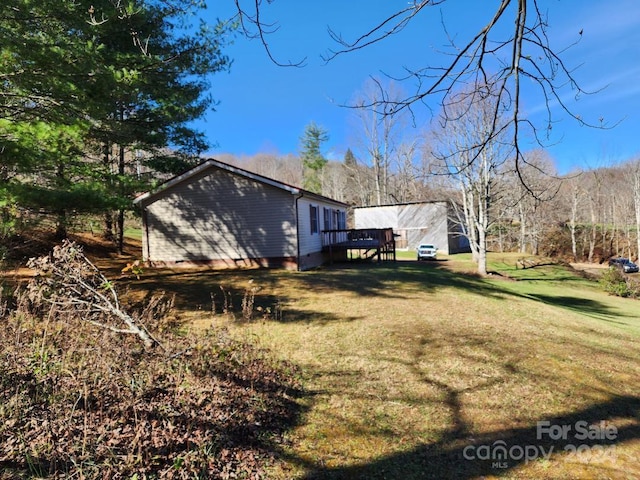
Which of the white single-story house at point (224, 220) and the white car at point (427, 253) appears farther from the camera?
the white car at point (427, 253)

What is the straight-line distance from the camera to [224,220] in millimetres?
14328

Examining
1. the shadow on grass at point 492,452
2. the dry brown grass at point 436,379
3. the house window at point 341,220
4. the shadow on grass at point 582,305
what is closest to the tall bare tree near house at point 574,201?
the shadow on grass at point 582,305

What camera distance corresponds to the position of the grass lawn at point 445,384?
3297 mm

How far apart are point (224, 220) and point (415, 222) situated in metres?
21.3

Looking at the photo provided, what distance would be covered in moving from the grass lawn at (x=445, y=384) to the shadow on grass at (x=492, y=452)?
13 mm

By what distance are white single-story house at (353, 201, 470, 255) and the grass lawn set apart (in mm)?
20901

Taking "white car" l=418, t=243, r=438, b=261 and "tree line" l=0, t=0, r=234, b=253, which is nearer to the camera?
"tree line" l=0, t=0, r=234, b=253

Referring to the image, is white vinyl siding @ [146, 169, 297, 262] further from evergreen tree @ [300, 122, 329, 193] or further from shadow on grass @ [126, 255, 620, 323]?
evergreen tree @ [300, 122, 329, 193]

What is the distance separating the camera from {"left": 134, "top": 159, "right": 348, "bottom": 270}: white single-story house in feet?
45.8

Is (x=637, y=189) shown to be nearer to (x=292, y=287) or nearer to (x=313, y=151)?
(x=313, y=151)

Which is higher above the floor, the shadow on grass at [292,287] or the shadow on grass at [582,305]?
the shadow on grass at [292,287]

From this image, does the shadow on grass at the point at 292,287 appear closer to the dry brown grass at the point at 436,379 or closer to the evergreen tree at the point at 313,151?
the dry brown grass at the point at 436,379

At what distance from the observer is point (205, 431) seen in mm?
3225

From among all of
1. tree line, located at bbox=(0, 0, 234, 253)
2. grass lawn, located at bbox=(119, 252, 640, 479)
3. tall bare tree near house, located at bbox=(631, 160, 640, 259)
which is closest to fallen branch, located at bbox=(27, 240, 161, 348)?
grass lawn, located at bbox=(119, 252, 640, 479)
